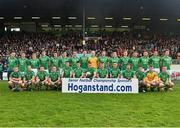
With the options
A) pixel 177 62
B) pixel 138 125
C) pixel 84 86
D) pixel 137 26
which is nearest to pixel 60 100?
pixel 84 86

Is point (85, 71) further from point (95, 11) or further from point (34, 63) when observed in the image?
point (95, 11)

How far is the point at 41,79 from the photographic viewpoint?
15.4m

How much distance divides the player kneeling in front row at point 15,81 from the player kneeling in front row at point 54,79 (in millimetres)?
1067

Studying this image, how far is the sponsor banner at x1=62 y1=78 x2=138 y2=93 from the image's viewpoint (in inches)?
553

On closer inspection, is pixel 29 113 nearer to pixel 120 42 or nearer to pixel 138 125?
pixel 138 125

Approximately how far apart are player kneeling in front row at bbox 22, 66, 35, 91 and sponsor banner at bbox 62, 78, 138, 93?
1.51m

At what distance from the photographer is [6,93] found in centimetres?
1433

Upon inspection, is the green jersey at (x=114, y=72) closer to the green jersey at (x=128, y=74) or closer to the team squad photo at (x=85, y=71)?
the team squad photo at (x=85, y=71)

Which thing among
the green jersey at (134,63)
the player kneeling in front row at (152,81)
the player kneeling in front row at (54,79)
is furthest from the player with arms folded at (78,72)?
Answer: the player kneeling in front row at (152,81)

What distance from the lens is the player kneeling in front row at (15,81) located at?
589 inches

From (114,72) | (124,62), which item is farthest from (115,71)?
(124,62)

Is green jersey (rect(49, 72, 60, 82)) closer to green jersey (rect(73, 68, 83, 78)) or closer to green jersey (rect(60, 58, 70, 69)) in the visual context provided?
green jersey (rect(73, 68, 83, 78))

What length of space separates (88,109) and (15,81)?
4826 millimetres

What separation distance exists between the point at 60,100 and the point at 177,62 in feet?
35.8
